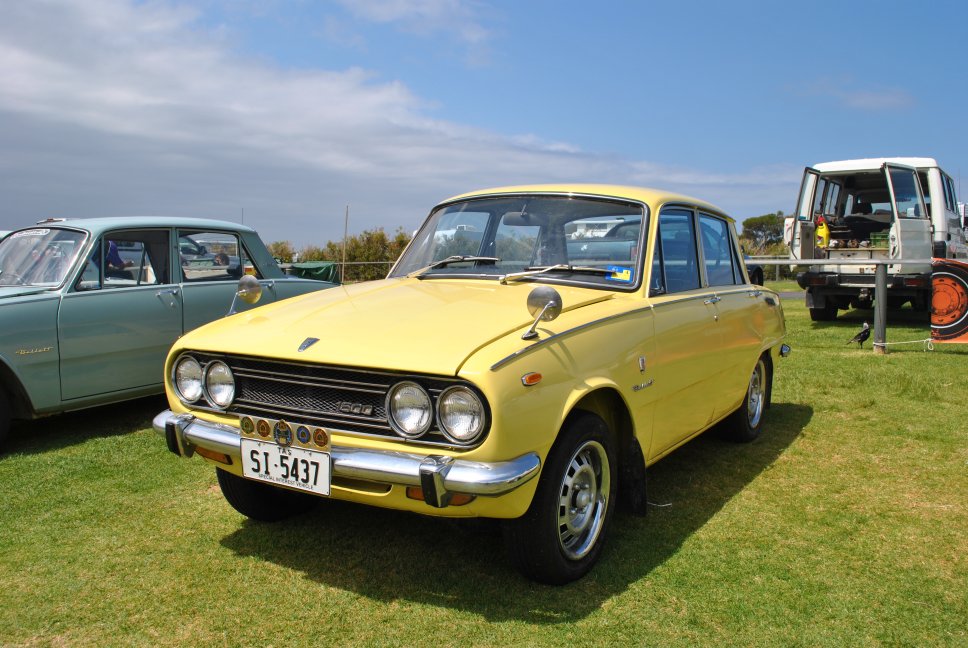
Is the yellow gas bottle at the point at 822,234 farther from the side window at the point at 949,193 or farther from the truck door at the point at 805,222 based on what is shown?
the side window at the point at 949,193

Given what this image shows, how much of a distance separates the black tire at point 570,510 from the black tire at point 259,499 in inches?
52.5

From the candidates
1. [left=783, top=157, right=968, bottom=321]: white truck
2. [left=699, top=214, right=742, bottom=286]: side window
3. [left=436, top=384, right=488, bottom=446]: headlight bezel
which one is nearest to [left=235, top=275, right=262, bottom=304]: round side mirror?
[left=436, top=384, right=488, bottom=446]: headlight bezel

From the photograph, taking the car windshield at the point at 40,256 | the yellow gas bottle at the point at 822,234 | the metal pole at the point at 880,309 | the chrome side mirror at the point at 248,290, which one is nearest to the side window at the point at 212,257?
the car windshield at the point at 40,256

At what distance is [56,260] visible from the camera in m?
5.62

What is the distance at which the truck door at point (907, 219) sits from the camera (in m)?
11.6

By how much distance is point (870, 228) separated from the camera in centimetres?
1400

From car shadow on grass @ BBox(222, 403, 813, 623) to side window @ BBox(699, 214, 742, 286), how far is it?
133cm

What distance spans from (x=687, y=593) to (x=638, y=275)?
155cm

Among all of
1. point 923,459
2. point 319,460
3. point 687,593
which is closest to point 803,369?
point 923,459

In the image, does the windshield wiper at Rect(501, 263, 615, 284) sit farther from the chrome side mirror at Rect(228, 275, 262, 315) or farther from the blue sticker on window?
the chrome side mirror at Rect(228, 275, 262, 315)

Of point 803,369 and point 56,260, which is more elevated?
point 56,260

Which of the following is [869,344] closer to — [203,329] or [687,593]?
[687,593]

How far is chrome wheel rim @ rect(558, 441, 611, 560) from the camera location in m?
3.06

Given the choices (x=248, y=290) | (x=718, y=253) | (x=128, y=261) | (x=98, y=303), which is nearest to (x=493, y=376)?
(x=248, y=290)
